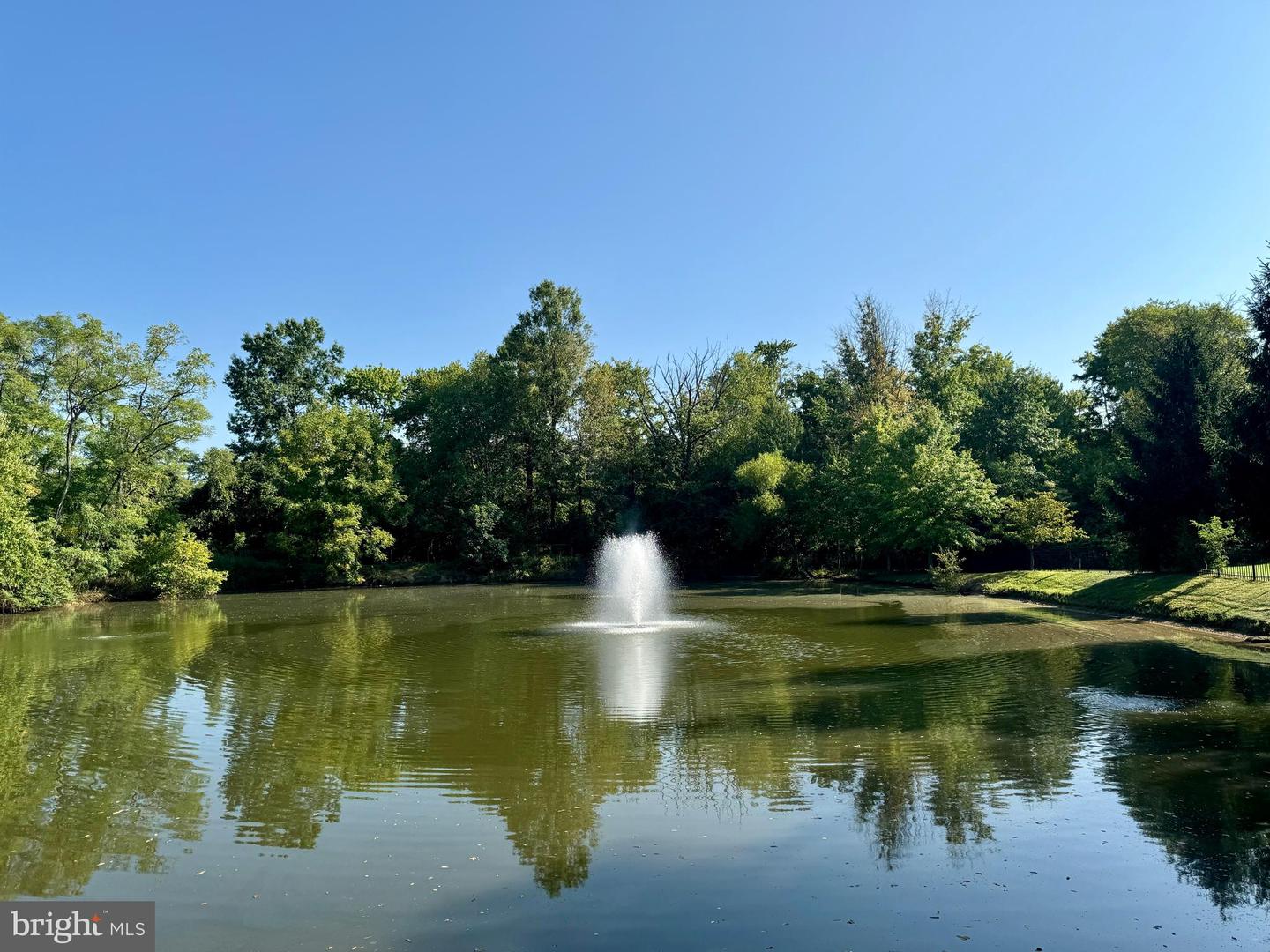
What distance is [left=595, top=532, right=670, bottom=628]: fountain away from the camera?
2686 centimetres

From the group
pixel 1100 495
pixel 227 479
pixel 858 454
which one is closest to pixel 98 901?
pixel 1100 495

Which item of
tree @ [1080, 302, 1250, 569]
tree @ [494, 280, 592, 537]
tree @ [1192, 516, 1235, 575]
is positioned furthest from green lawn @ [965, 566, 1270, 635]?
tree @ [494, 280, 592, 537]

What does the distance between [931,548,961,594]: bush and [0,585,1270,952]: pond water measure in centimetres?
1845

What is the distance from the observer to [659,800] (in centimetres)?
813

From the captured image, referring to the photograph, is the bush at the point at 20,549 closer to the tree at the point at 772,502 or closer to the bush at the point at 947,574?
the tree at the point at 772,502

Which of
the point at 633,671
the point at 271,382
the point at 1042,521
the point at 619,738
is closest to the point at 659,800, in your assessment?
the point at 619,738

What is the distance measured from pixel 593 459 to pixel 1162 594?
3670 cm

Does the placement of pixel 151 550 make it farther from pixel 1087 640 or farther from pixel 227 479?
pixel 1087 640

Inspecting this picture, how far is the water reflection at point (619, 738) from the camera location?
728cm

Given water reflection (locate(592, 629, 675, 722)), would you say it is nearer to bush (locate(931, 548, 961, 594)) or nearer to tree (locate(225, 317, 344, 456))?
bush (locate(931, 548, 961, 594))

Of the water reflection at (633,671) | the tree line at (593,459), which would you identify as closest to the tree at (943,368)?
the tree line at (593,459)

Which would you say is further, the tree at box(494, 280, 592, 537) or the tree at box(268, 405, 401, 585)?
the tree at box(494, 280, 592, 537)

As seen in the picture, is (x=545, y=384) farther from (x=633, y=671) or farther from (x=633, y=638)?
(x=633, y=671)

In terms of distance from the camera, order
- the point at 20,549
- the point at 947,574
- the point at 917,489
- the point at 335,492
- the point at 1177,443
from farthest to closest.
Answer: the point at 335,492 < the point at 917,489 < the point at 947,574 < the point at 20,549 < the point at 1177,443
